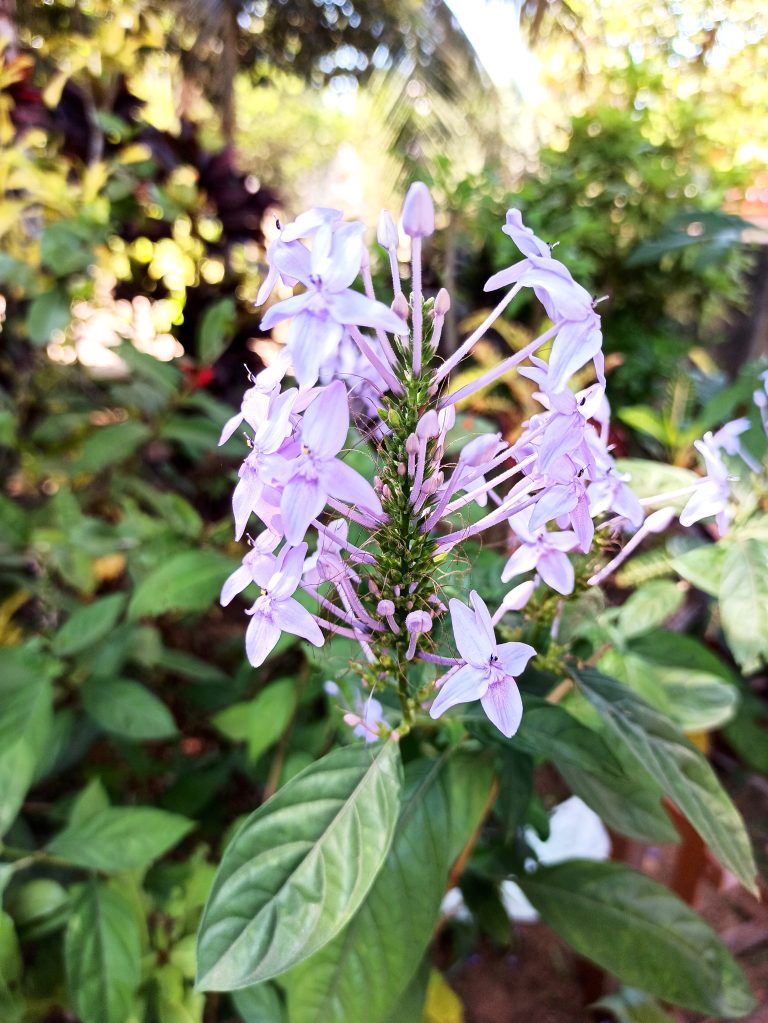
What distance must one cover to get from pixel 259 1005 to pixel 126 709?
1.39 feet

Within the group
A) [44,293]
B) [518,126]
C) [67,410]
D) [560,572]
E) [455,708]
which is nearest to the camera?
[560,572]

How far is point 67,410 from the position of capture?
1.51 metres

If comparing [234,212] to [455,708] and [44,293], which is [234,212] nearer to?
[44,293]

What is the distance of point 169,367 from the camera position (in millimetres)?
1213

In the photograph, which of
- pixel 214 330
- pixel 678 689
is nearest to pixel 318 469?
pixel 678 689

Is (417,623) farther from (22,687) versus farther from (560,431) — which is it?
(22,687)

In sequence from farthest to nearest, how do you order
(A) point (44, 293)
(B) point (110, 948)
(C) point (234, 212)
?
(C) point (234, 212)
(A) point (44, 293)
(B) point (110, 948)

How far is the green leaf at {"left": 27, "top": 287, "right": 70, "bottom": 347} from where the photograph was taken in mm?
1175

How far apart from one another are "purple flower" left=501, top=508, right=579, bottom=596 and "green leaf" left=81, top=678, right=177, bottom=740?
65 cm

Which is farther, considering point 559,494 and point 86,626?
point 86,626

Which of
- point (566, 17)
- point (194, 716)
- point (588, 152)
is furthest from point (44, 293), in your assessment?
point (566, 17)

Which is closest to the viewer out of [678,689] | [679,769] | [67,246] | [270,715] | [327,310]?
[327,310]

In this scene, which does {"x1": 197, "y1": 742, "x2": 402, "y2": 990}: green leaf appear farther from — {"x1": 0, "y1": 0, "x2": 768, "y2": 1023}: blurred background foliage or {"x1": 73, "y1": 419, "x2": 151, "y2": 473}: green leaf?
{"x1": 73, "y1": 419, "x2": 151, "y2": 473}: green leaf

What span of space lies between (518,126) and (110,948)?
277 centimetres
